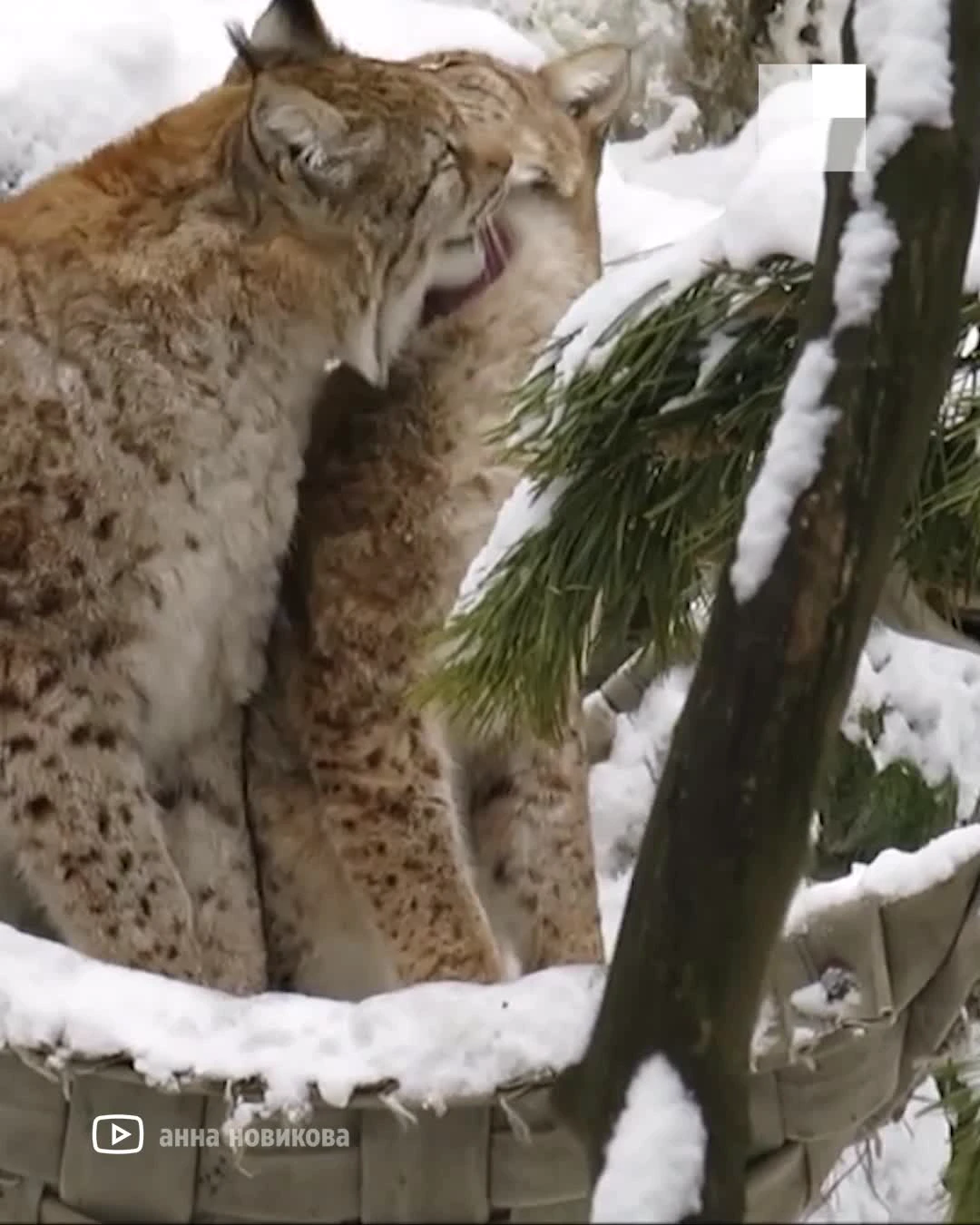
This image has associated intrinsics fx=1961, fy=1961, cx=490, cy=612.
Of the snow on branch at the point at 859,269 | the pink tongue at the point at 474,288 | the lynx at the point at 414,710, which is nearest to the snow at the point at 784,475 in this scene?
the snow on branch at the point at 859,269

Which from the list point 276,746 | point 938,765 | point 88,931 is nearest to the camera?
point 88,931

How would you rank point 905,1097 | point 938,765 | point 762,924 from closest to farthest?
point 762,924
point 905,1097
point 938,765

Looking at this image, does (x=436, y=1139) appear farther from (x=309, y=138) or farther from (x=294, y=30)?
(x=294, y=30)

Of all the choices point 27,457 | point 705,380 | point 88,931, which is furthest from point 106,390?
point 705,380

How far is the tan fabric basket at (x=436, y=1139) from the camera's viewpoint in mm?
721

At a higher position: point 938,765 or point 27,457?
point 27,457

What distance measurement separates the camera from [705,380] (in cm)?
80

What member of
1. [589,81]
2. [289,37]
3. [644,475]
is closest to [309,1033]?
[644,475]

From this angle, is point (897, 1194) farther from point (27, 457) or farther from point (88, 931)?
point (27, 457)

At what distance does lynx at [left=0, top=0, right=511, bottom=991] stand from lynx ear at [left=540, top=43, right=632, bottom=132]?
0.16 m

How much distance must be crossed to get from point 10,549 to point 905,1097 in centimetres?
54

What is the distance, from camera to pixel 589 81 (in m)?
1.33

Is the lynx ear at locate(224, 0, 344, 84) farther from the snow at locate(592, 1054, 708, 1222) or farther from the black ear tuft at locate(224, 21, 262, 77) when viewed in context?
the snow at locate(592, 1054, 708, 1222)

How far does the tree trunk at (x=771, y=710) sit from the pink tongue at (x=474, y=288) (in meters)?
0.66
